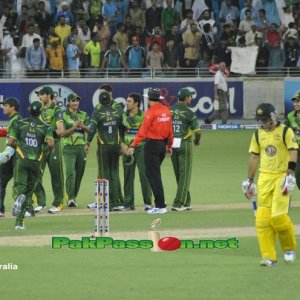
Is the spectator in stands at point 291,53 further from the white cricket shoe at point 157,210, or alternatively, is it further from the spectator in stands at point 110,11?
the white cricket shoe at point 157,210

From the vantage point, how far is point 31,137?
1998 centimetres

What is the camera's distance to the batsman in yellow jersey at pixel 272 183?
15.4 meters

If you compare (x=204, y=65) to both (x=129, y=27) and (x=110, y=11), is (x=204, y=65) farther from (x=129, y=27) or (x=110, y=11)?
(x=110, y=11)

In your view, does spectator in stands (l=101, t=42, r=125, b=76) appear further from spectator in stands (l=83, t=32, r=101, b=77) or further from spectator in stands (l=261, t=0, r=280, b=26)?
spectator in stands (l=261, t=0, r=280, b=26)

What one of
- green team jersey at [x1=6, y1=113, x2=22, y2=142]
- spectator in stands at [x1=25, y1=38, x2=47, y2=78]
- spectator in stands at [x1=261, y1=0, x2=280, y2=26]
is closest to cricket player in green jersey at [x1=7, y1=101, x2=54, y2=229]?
green team jersey at [x1=6, y1=113, x2=22, y2=142]

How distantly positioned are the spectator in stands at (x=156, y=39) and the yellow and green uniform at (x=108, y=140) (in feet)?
53.2

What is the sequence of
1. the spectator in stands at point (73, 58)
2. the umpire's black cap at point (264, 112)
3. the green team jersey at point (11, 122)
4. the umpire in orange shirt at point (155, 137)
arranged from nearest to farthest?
the umpire's black cap at point (264, 112), the green team jersey at point (11, 122), the umpire in orange shirt at point (155, 137), the spectator in stands at point (73, 58)

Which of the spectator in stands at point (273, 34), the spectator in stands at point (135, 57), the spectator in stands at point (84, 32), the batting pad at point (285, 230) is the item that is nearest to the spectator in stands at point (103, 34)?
the spectator in stands at point (84, 32)

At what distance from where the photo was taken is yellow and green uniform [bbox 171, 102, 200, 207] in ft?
74.5

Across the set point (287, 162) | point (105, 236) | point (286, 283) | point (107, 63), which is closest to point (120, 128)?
point (105, 236)

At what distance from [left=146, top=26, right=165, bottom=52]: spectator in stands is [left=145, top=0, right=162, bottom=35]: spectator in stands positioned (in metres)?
0.39

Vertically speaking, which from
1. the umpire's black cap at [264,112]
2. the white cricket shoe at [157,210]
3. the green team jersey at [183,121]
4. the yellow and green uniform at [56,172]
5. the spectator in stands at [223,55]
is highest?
the umpire's black cap at [264,112]

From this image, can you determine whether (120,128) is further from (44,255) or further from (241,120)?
(241,120)

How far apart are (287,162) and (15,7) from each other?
84.5 ft
